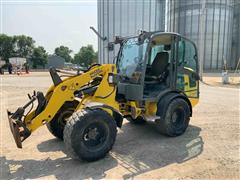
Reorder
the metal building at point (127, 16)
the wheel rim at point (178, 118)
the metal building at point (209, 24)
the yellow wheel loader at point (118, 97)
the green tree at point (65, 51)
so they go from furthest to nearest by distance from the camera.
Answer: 1. the green tree at point (65, 51)
2. the metal building at point (209, 24)
3. the metal building at point (127, 16)
4. the wheel rim at point (178, 118)
5. the yellow wheel loader at point (118, 97)

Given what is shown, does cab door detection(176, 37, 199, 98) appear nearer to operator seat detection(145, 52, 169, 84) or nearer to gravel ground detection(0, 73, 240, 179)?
operator seat detection(145, 52, 169, 84)

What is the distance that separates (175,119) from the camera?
5.85 m

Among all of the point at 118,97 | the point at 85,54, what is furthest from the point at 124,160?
the point at 85,54

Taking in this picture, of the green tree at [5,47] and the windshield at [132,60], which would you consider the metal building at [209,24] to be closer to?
the windshield at [132,60]

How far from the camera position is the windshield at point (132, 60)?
17.7 feet

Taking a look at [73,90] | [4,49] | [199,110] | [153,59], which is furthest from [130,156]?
[4,49]

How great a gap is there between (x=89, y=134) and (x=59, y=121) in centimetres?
120

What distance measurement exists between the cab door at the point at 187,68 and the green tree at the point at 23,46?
6726cm

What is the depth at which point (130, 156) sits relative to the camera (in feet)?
15.1

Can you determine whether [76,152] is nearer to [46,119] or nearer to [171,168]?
[46,119]

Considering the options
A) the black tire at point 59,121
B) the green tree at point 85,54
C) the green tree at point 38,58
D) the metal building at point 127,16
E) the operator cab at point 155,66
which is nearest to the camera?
the black tire at point 59,121

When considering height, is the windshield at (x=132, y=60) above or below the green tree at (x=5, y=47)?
below

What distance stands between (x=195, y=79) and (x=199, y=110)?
269 cm

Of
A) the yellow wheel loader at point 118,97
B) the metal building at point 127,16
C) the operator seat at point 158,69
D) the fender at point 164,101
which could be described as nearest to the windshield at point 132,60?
the yellow wheel loader at point 118,97
